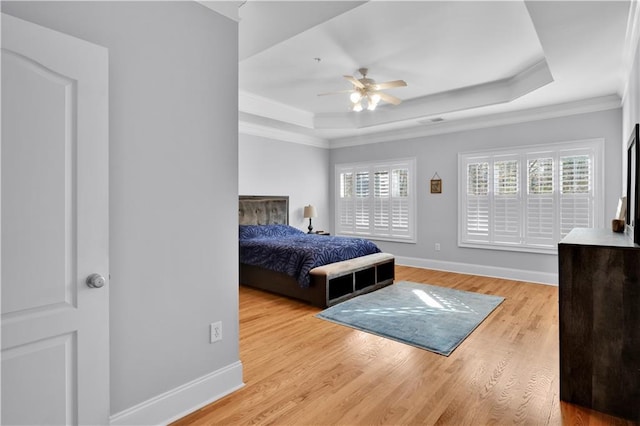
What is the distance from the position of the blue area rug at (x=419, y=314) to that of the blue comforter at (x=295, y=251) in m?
0.58

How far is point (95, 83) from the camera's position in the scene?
1.61m

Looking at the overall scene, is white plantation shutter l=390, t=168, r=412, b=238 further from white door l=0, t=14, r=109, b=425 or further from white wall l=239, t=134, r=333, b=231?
white door l=0, t=14, r=109, b=425

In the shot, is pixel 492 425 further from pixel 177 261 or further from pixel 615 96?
pixel 615 96

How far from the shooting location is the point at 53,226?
1507mm

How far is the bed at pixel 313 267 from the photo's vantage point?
417 centimetres

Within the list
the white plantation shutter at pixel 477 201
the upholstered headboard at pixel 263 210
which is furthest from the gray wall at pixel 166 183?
the white plantation shutter at pixel 477 201

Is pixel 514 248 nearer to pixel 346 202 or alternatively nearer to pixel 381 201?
pixel 381 201

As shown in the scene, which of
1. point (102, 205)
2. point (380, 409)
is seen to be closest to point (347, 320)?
point (380, 409)

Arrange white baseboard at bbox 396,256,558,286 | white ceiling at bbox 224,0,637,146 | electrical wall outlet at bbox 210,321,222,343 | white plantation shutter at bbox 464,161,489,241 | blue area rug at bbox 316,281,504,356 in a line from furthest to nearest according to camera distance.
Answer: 1. white plantation shutter at bbox 464,161,489,241
2. white baseboard at bbox 396,256,558,286
3. blue area rug at bbox 316,281,504,356
4. white ceiling at bbox 224,0,637,146
5. electrical wall outlet at bbox 210,321,222,343

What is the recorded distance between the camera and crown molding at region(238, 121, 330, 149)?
5995 millimetres

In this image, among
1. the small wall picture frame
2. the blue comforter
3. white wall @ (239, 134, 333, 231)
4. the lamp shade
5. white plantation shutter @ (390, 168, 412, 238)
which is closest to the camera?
the blue comforter

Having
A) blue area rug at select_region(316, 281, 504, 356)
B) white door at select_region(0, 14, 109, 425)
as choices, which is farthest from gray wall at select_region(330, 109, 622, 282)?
white door at select_region(0, 14, 109, 425)

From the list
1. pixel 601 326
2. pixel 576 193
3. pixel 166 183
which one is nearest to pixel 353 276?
pixel 601 326

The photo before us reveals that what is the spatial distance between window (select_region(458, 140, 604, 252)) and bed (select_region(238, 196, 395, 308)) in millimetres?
1864
